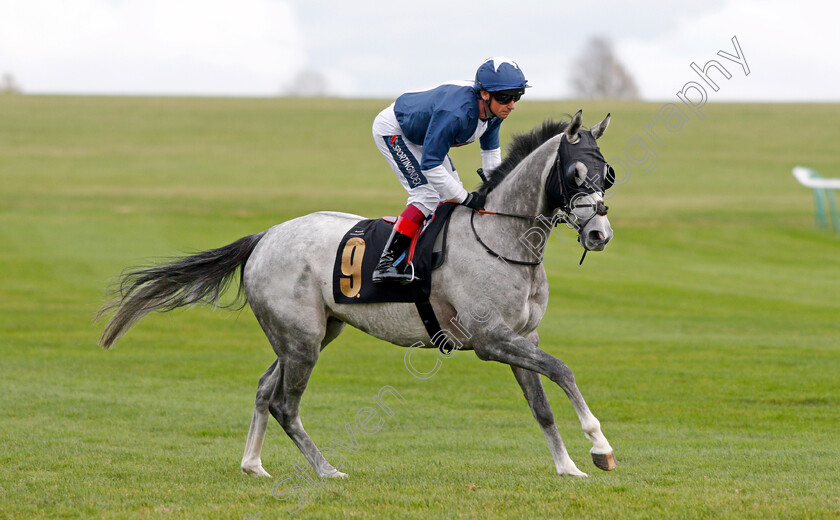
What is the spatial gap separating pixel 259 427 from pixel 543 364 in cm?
248

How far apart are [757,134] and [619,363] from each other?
46.7 m

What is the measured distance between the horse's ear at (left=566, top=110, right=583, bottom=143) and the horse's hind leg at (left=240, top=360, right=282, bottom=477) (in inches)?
116

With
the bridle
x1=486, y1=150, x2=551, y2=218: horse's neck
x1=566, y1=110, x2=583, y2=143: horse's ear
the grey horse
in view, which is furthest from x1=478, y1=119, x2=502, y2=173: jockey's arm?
x1=566, y1=110, x2=583, y2=143: horse's ear

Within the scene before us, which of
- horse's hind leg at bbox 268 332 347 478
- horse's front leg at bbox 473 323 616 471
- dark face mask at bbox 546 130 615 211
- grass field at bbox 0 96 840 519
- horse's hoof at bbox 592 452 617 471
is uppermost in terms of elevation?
dark face mask at bbox 546 130 615 211

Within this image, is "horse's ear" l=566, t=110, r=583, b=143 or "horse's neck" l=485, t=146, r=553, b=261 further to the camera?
"horse's neck" l=485, t=146, r=553, b=261

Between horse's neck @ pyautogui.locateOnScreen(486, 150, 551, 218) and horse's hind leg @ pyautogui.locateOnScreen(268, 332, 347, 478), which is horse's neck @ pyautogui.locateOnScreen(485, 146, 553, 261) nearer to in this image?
horse's neck @ pyautogui.locateOnScreen(486, 150, 551, 218)

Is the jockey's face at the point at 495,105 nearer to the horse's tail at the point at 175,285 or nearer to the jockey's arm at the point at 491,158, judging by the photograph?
the jockey's arm at the point at 491,158

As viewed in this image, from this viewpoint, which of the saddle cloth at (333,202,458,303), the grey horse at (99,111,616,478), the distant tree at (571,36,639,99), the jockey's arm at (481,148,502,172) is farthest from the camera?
the distant tree at (571,36,639,99)

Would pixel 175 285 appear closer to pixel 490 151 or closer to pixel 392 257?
pixel 392 257

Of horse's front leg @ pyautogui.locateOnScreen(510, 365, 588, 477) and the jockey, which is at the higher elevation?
the jockey

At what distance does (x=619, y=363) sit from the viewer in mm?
13688

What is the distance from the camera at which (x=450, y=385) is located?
40.3 feet

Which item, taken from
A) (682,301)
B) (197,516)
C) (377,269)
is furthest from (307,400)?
(682,301)

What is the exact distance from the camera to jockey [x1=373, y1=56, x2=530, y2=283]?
6457 mm
